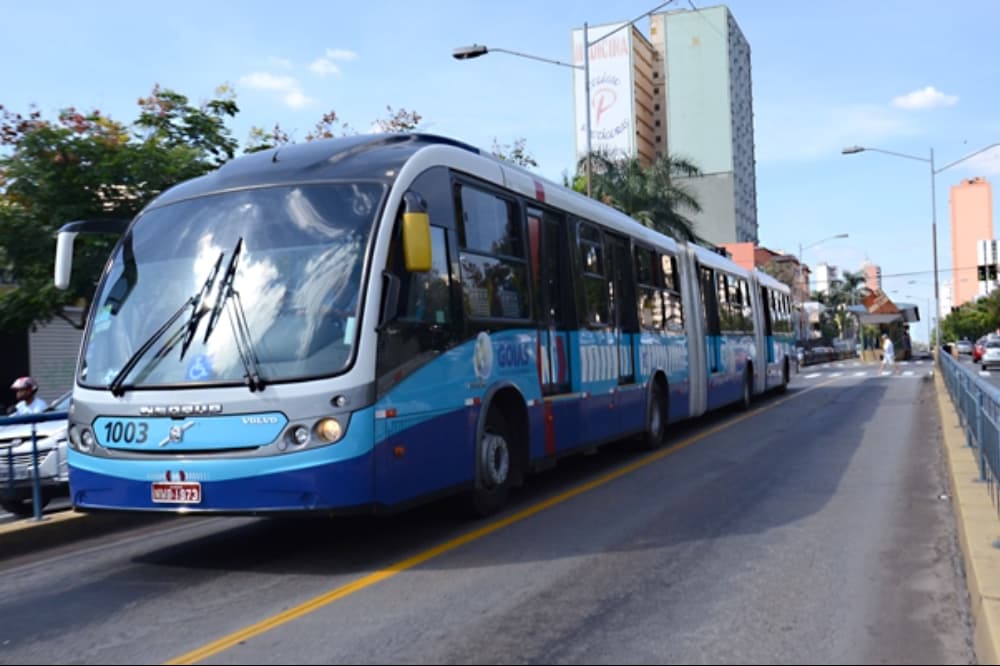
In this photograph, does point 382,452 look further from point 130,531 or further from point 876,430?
point 876,430

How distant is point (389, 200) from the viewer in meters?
7.53

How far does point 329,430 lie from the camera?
688 cm

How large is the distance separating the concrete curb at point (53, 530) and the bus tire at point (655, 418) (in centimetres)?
700

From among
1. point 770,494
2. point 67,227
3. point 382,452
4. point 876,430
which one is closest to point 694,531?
point 770,494

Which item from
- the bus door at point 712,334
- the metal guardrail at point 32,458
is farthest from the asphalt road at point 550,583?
the bus door at point 712,334

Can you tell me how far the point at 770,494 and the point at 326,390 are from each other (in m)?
5.07

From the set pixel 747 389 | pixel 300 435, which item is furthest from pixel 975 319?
pixel 300 435

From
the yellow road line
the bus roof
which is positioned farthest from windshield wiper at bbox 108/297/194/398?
the yellow road line

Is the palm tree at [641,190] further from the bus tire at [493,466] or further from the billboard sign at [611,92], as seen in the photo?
the billboard sign at [611,92]

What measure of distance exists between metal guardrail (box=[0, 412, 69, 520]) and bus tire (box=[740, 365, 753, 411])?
14.5m

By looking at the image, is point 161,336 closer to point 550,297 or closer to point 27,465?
point 27,465

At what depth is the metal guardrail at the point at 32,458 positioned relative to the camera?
29.7 feet

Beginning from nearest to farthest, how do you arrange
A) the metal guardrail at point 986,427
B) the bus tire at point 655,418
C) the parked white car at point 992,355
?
the metal guardrail at point 986,427 < the bus tire at point 655,418 < the parked white car at point 992,355

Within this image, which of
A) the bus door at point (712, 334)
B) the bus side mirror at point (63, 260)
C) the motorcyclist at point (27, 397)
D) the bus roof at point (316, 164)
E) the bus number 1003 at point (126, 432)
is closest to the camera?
the bus number 1003 at point (126, 432)
